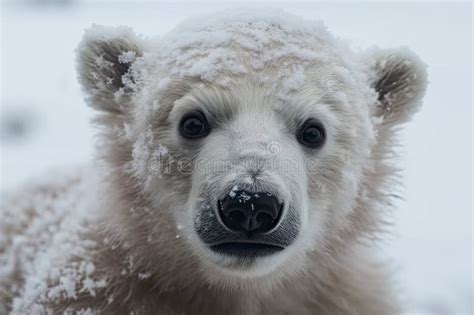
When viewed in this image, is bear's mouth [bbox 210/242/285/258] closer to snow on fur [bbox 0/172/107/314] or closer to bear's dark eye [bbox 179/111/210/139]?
bear's dark eye [bbox 179/111/210/139]

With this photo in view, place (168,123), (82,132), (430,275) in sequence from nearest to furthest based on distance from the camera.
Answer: (168,123), (430,275), (82,132)

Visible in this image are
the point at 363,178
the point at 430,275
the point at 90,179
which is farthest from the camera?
the point at 430,275

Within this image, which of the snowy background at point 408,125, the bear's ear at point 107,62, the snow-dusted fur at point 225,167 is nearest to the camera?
the snow-dusted fur at point 225,167

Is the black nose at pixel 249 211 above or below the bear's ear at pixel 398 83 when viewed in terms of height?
below

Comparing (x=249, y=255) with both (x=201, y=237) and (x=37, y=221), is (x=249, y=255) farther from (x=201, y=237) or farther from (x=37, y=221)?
(x=37, y=221)

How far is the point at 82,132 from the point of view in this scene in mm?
10914

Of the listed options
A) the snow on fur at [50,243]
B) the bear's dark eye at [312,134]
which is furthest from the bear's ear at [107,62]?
the bear's dark eye at [312,134]

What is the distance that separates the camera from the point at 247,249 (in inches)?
101

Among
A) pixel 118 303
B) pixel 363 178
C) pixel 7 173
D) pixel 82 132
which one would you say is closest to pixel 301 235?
pixel 363 178

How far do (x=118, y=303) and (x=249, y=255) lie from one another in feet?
2.27

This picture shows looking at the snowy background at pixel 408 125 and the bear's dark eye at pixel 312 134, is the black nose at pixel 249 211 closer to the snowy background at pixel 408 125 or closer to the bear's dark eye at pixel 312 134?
the bear's dark eye at pixel 312 134

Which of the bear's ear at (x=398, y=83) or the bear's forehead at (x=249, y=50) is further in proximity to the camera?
the bear's ear at (x=398, y=83)

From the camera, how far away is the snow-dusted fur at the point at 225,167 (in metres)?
2.73

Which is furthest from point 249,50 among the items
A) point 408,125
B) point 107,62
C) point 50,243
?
point 408,125
